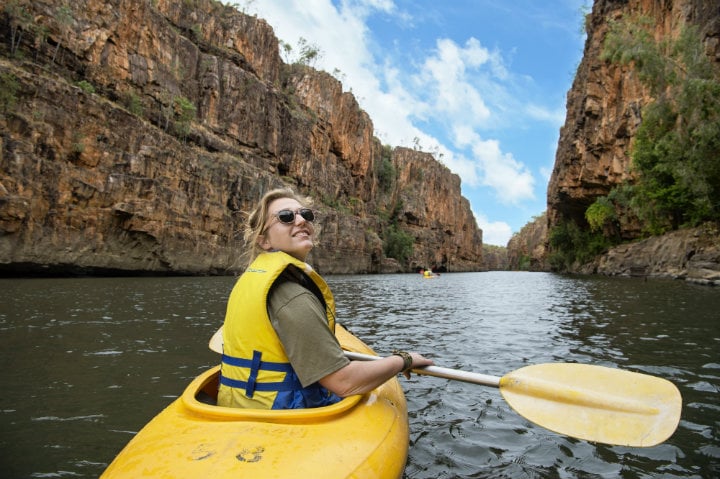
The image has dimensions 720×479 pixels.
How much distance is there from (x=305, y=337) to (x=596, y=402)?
6.55 ft

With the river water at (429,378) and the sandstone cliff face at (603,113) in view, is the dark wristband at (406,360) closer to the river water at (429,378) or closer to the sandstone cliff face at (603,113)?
the river water at (429,378)

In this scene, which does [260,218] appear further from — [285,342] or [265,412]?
[265,412]

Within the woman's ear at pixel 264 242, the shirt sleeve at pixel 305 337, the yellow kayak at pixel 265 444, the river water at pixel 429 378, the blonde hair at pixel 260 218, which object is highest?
the blonde hair at pixel 260 218

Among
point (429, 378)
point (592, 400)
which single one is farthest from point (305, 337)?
point (429, 378)

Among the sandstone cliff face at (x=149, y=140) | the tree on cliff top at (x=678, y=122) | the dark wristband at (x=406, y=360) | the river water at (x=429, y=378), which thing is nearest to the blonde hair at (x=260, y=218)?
the dark wristband at (x=406, y=360)

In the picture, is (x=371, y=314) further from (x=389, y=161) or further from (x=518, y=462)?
(x=389, y=161)

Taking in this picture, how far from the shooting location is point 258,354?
1865 mm

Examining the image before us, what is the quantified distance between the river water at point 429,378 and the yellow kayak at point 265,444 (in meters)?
0.79

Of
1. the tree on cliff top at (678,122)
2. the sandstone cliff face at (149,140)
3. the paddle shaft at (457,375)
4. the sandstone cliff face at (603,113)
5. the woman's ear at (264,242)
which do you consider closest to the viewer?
the woman's ear at (264,242)

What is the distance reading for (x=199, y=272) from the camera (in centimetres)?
2572

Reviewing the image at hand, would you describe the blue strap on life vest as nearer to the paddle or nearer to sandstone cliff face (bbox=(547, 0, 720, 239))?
the paddle

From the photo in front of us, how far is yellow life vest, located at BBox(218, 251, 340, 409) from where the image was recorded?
72.6 inches

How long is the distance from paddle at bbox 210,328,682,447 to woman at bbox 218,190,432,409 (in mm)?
875

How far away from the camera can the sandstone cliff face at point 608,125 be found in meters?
23.5
